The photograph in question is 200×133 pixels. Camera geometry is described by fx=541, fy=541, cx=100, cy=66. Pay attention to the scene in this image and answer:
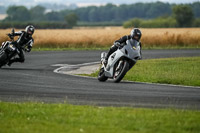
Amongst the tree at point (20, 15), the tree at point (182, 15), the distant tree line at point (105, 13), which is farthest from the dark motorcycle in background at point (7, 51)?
the tree at point (20, 15)

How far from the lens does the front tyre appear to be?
614 inches

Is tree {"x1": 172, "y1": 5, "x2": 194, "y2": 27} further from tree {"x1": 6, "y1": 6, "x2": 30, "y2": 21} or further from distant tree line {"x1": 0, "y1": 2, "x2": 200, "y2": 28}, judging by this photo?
tree {"x1": 6, "y1": 6, "x2": 30, "y2": 21}

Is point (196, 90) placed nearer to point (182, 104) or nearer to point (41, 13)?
point (182, 104)

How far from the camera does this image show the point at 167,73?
18.5m

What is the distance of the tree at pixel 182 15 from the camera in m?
98.8

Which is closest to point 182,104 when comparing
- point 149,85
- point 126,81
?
point 149,85

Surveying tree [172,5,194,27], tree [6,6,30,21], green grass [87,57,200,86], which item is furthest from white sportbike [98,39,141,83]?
tree [6,6,30,21]

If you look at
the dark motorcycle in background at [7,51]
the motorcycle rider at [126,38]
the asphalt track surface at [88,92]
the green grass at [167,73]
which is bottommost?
the green grass at [167,73]

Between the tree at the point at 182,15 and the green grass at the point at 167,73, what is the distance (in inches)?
3020

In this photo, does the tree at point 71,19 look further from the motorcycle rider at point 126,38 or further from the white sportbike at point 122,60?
the white sportbike at point 122,60

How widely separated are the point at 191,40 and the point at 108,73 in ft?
76.4

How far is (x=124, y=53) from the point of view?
1574 cm

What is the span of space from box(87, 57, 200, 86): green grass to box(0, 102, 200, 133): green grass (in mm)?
6081

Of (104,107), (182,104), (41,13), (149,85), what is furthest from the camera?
(41,13)
